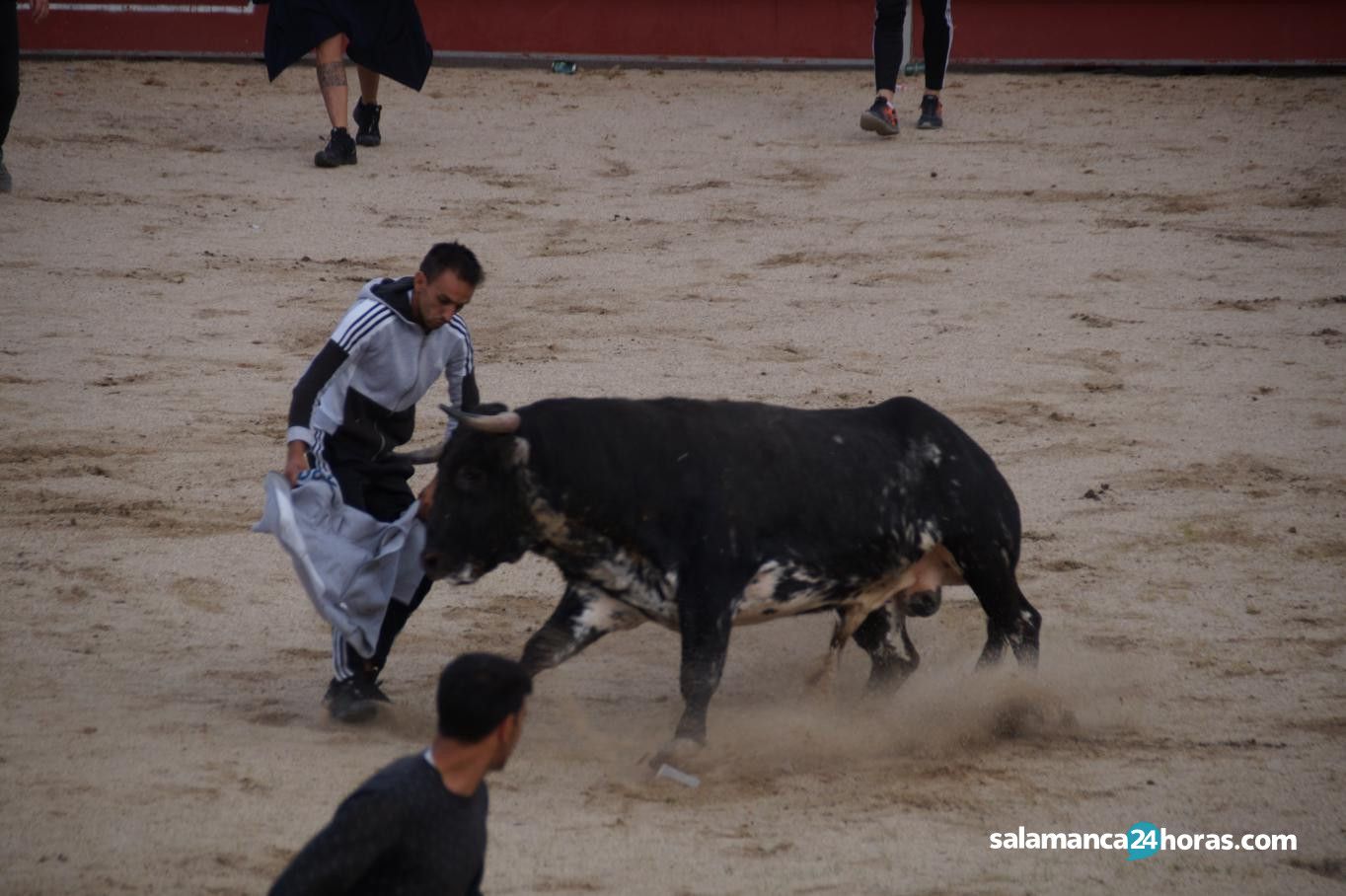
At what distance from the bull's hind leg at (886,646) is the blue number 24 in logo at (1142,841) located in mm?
1241

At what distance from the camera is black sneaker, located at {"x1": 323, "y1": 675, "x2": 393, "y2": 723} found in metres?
5.52

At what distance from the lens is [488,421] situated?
511 centimetres

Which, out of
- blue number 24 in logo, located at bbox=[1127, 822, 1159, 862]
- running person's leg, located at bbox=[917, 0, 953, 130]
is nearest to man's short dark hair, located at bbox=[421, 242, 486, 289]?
blue number 24 in logo, located at bbox=[1127, 822, 1159, 862]

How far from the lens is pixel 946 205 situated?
11367 mm

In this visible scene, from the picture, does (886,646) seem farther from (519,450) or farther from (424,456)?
(424,456)

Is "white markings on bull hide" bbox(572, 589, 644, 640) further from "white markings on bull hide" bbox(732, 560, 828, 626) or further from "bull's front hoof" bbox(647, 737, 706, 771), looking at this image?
"bull's front hoof" bbox(647, 737, 706, 771)

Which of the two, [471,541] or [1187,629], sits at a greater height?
[471,541]

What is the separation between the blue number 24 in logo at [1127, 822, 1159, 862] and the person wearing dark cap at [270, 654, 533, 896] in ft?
7.03

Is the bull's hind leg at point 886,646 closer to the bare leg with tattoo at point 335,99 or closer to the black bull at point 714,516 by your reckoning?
the black bull at point 714,516

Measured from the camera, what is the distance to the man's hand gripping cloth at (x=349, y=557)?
17.9 feet

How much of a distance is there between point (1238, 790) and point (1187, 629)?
4.70 feet

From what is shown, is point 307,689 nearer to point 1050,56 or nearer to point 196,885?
point 196,885

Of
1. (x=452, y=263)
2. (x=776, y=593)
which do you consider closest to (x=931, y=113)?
(x=776, y=593)

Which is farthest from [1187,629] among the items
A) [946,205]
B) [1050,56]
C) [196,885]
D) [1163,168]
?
[1050,56]
